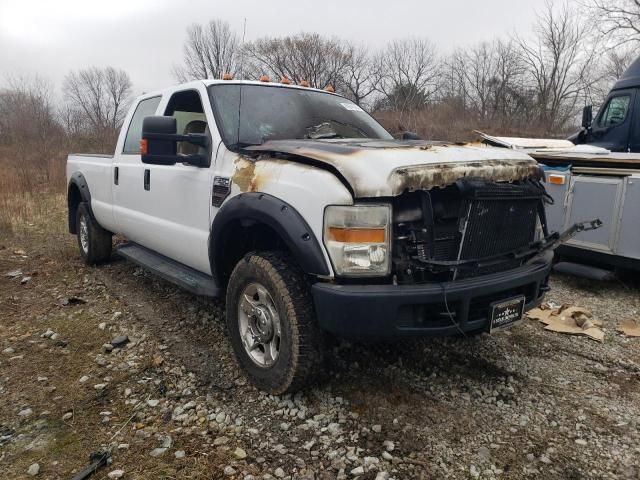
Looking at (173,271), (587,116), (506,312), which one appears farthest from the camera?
(587,116)

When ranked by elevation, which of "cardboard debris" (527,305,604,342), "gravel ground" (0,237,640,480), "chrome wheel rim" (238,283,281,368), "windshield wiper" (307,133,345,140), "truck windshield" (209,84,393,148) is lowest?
"gravel ground" (0,237,640,480)

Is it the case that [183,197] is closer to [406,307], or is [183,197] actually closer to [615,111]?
[406,307]

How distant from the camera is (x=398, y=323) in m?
2.49

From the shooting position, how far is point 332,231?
8.19 ft

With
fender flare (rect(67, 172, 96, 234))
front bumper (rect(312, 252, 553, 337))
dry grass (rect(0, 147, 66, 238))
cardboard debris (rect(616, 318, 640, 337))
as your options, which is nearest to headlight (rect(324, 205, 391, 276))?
front bumper (rect(312, 252, 553, 337))

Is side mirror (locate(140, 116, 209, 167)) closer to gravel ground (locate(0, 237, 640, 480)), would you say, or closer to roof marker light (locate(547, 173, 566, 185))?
gravel ground (locate(0, 237, 640, 480))

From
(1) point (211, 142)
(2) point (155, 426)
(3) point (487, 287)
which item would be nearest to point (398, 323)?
(3) point (487, 287)

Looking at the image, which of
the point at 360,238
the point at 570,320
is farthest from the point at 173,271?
the point at 570,320

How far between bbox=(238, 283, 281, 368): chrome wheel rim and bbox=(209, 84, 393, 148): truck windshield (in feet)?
3.43

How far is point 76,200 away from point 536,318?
17.9 ft

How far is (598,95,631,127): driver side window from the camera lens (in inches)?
279

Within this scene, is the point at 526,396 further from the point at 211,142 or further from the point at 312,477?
the point at 211,142

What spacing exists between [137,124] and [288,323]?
316cm

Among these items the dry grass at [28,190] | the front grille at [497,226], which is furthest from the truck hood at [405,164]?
the dry grass at [28,190]
